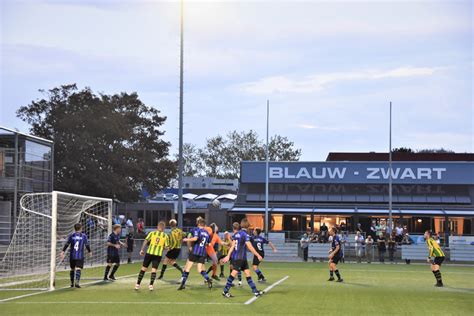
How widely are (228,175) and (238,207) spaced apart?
4686 centimetres

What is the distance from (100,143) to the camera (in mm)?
62531

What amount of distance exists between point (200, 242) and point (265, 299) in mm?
3684

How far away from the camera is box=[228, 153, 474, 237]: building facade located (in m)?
62.5

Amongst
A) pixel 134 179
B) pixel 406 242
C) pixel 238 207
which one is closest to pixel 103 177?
pixel 134 179

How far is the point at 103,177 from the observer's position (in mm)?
61469

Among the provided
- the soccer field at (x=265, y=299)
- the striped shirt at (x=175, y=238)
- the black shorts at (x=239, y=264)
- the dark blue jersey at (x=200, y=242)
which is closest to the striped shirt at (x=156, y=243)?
the dark blue jersey at (x=200, y=242)

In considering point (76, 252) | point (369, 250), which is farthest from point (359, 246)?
point (76, 252)

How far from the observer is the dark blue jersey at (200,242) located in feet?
71.5

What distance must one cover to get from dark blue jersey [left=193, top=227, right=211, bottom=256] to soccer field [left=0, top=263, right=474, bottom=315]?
1045 mm

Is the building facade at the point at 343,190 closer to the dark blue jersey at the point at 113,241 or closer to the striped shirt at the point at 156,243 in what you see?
the dark blue jersey at the point at 113,241

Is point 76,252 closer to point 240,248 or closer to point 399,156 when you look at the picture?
point 240,248

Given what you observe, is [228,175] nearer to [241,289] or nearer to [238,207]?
[238,207]

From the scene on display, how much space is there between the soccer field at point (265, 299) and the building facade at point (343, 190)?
36.4m

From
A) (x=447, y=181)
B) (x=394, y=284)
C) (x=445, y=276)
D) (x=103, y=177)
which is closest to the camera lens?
(x=394, y=284)
